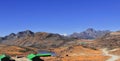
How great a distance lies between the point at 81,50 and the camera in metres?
181

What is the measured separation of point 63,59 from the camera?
438 feet

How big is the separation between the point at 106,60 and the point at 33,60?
32.1 meters

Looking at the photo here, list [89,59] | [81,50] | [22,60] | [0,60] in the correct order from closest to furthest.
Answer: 1. [0,60]
2. [22,60]
3. [89,59]
4. [81,50]

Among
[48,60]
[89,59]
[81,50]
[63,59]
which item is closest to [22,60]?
[48,60]

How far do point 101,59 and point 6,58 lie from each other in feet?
137

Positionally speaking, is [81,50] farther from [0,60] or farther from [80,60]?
[0,60]

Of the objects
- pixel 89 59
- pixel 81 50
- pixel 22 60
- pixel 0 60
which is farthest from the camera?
pixel 81 50

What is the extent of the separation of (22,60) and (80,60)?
991 inches

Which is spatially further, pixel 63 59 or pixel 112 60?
pixel 63 59

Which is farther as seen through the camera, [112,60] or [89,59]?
[89,59]

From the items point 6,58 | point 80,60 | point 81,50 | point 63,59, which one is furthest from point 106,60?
point 81,50

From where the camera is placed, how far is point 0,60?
106m

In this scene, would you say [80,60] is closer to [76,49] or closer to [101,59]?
[101,59]

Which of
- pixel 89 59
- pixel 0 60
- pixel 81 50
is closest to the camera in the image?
pixel 0 60
